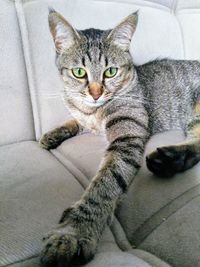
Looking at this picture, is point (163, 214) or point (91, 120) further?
point (91, 120)

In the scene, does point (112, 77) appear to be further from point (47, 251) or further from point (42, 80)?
point (47, 251)

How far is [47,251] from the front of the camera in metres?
0.68

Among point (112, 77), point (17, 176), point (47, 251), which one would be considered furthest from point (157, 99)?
point (47, 251)

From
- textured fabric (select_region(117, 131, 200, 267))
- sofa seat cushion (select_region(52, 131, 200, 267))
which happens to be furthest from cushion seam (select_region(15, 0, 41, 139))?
textured fabric (select_region(117, 131, 200, 267))

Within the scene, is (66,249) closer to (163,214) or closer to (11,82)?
(163,214)

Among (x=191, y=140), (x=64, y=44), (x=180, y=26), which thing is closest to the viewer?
(x=191, y=140)

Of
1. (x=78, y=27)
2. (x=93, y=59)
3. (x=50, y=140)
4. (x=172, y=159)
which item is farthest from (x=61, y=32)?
(x=172, y=159)

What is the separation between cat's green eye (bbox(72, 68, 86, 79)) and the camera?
1.15m

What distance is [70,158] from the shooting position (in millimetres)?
1117

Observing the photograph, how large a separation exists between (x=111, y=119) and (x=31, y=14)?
1.51 feet

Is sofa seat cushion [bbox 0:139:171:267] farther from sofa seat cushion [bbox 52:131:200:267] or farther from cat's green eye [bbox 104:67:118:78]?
cat's green eye [bbox 104:67:118:78]

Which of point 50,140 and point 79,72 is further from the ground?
point 79,72

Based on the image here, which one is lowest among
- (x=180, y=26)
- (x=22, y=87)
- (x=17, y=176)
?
(x=17, y=176)

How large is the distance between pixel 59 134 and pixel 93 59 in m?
0.28
